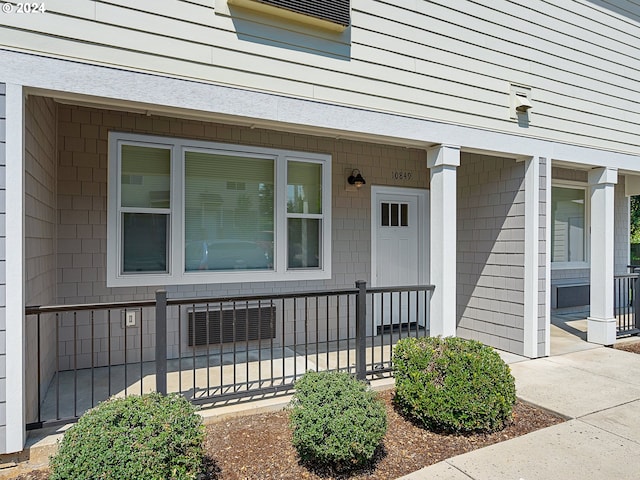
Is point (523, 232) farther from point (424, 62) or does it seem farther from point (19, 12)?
point (19, 12)

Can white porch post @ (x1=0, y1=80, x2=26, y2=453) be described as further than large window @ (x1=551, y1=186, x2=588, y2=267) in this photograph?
No

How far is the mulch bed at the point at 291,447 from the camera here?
273cm

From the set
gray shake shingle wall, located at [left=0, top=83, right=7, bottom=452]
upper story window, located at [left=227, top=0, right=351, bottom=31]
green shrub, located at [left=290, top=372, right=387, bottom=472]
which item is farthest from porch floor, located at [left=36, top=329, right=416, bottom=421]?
upper story window, located at [left=227, top=0, right=351, bottom=31]

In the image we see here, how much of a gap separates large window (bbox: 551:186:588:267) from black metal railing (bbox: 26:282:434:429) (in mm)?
4234

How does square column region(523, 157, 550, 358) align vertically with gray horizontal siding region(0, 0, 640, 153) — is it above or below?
below

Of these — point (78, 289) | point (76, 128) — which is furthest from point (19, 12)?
point (78, 289)

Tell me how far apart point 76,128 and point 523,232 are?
16.7 feet

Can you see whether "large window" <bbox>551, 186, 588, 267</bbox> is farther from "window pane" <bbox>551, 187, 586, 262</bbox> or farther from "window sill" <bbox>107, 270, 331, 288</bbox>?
"window sill" <bbox>107, 270, 331, 288</bbox>

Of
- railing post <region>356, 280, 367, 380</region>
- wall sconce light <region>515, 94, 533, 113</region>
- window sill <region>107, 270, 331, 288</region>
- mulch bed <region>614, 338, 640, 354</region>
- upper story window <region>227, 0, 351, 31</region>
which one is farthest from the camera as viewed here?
mulch bed <region>614, 338, 640, 354</region>

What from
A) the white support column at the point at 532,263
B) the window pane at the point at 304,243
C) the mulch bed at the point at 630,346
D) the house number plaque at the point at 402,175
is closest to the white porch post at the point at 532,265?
the white support column at the point at 532,263

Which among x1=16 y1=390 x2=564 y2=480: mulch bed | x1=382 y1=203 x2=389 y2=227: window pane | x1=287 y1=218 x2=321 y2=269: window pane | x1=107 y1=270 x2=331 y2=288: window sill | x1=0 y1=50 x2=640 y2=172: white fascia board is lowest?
x1=16 y1=390 x2=564 y2=480: mulch bed

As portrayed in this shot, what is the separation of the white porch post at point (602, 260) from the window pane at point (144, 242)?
219 inches

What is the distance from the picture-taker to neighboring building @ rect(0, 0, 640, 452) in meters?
3.00

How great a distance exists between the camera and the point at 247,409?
352 cm
